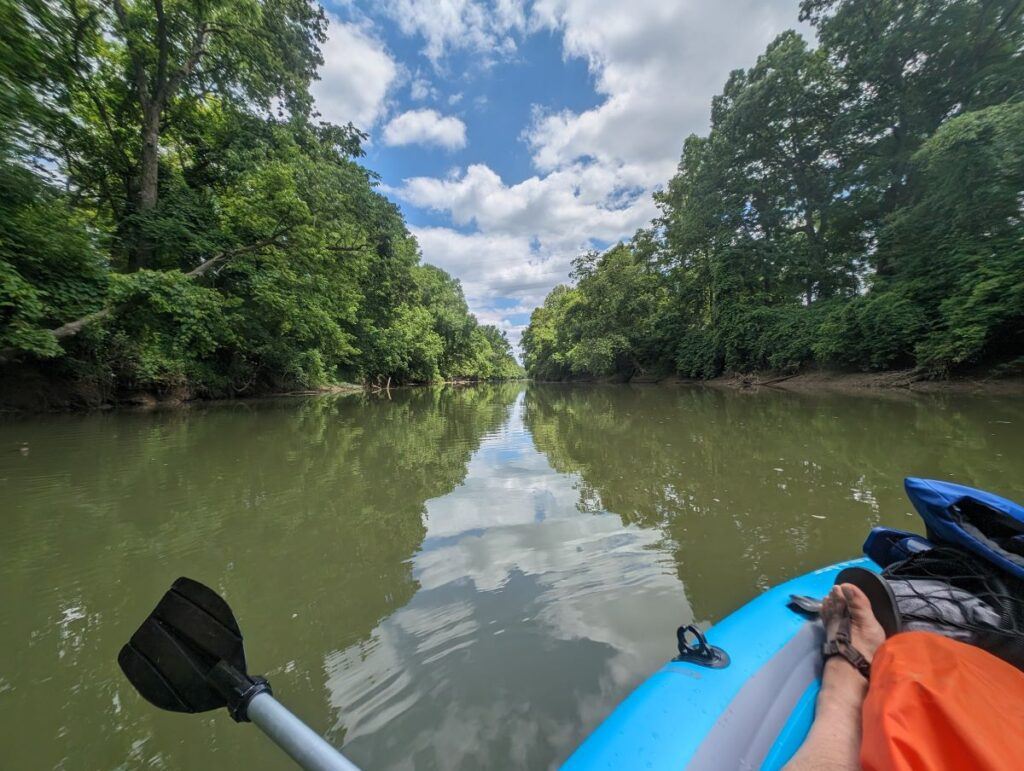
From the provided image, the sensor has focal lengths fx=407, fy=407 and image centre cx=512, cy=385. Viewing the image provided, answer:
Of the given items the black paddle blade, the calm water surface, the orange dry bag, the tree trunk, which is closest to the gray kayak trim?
the orange dry bag

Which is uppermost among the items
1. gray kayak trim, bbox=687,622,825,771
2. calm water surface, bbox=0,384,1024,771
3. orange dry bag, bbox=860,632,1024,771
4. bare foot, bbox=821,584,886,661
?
orange dry bag, bbox=860,632,1024,771

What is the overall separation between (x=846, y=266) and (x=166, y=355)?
1099 inches

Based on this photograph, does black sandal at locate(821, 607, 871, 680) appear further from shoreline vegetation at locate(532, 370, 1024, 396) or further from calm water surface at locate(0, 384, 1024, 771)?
shoreline vegetation at locate(532, 370, 1024, 396)

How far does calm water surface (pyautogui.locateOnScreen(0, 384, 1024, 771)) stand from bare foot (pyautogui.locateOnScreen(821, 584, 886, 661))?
734 millimetres

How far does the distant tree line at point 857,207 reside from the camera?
11.0 meters

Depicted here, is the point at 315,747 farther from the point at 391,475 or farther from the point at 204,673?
the point at 391,475

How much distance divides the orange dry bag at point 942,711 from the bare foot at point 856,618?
0.20 metres

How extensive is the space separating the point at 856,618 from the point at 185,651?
2.17 meters

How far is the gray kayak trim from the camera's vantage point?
3.35 ft

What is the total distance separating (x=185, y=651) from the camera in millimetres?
1167

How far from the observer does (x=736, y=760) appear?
1.03m

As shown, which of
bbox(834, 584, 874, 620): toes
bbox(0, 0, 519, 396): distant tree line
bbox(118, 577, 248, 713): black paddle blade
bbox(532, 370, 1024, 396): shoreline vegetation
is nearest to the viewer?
bbox(118, 577, 248, 713): black paddle blade


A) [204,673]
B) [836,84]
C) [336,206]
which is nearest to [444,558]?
[204,673]

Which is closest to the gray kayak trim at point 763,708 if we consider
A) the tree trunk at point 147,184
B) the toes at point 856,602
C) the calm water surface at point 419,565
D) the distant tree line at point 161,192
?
the toes at point 856,602
